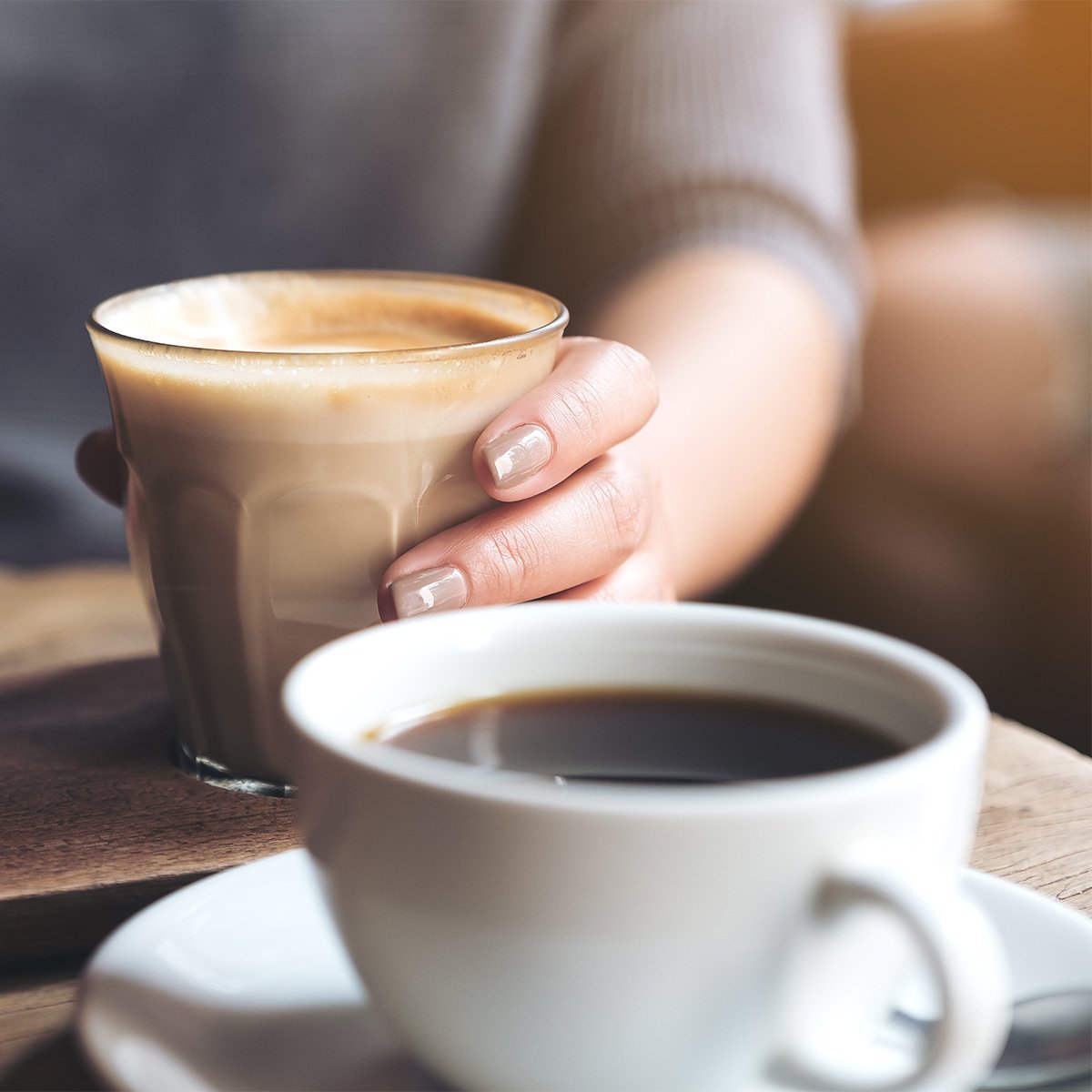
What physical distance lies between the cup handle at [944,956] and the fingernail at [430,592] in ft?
0.70

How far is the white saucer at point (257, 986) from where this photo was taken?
265 millimetres

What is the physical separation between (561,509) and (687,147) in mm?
597

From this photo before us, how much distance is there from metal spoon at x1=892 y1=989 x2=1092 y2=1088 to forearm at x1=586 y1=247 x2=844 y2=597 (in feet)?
1.58

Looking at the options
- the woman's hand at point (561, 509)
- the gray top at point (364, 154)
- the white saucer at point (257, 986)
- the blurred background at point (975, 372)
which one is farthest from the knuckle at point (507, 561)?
the blurred background at point (975, 372)

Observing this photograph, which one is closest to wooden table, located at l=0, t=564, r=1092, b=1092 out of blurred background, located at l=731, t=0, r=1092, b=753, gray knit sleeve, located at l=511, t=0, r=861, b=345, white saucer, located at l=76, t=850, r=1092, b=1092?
white saucer, located at l=76, t=850, r=1092, b=1092

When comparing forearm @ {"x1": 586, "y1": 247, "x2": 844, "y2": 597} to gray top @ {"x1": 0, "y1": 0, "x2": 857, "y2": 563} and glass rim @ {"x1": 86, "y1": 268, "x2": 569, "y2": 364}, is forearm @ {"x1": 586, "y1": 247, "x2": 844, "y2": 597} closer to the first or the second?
gray top @ {"x1": 0, "y1": 0, "x2": 857, "y2": 563}

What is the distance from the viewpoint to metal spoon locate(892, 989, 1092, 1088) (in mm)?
260

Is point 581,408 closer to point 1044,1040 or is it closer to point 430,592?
point 430,592

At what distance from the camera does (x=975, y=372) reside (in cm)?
128

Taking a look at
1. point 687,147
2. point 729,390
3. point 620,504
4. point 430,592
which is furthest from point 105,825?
point 687,147

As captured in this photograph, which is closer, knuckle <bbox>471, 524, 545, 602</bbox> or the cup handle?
the cup handle

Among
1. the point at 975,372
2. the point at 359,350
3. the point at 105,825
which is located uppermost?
the point at 359,350

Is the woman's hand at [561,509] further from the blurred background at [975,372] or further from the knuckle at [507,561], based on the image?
the blurred background at [975,372]

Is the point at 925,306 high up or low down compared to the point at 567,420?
down
